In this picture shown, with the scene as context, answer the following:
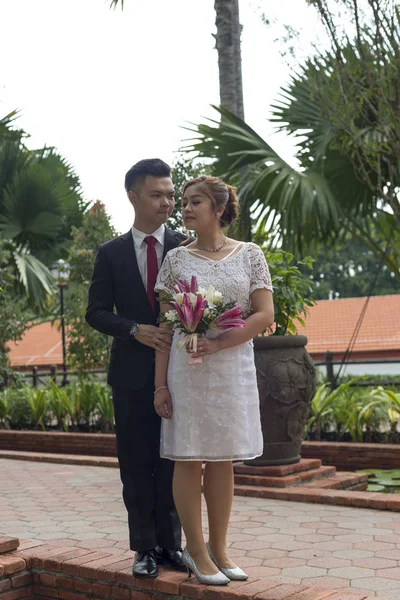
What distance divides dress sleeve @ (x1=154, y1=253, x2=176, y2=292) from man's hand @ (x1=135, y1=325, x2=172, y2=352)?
0.54ft

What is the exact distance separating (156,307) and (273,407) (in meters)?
3.13

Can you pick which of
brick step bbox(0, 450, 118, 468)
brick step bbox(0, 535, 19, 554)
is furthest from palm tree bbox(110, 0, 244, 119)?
brick step bbox(0, 535, 19, 554)

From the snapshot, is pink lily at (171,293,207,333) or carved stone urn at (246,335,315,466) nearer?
pink lily at (171,293,207,333)

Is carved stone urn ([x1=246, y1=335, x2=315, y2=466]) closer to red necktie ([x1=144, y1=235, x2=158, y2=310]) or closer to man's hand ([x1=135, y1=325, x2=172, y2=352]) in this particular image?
red necktie ([x1=144, y1=235, x2=158, y2=310])

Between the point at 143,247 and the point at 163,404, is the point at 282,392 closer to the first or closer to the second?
the point at 143,247

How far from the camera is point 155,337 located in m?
3.56

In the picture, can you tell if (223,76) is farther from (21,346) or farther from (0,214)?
(21,346)

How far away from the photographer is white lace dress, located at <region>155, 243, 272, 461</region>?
3.42 m

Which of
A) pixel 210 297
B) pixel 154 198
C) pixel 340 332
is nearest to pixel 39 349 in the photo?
pixel 340 332

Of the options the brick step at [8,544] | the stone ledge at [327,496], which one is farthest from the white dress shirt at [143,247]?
the stone ledge at [327,496]

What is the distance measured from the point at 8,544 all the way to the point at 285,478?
2.66 metres

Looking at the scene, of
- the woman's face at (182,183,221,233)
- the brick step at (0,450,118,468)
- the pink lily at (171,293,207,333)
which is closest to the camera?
the pink lily at (171,293,207,333)

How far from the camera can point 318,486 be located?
6402mm

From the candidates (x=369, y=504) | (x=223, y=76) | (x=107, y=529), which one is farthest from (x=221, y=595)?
(x=223, y=76)
